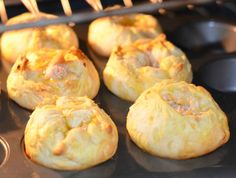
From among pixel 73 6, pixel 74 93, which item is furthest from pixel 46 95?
pixel 73 6

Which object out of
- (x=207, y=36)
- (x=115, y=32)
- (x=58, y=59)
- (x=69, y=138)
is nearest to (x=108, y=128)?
(x=69, y=138)

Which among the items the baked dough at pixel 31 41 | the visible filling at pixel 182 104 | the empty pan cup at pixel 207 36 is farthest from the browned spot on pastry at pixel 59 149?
the empty pan cup at pixel 207 36

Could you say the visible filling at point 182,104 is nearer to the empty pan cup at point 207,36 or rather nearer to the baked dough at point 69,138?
the baked dough at point 69,138

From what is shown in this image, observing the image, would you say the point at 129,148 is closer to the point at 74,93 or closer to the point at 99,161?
the point at 99,161

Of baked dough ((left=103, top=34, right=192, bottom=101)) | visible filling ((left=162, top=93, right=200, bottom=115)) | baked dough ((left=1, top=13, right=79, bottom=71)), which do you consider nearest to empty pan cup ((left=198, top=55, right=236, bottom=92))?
baked dough ((left=103, top=34, right=192, bottom=101))

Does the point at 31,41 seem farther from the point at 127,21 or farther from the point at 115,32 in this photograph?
the point at 127,21

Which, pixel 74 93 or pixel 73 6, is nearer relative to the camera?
pixel 74 93
